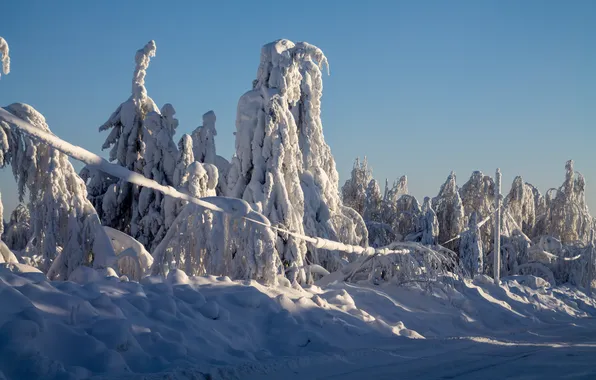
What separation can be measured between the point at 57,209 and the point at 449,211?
77.0 feet

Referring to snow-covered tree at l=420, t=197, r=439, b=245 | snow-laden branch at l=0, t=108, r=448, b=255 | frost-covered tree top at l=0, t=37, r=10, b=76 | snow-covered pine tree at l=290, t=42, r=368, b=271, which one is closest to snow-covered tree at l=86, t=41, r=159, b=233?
snow-covered pine tree at l=290, t=42, r=368, b=271

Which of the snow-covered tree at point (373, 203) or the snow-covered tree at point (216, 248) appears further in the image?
the snow-covered tree at point (373, 203)

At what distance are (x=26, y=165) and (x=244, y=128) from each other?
24.7ft

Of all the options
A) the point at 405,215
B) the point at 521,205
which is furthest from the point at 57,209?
the point at 521,205

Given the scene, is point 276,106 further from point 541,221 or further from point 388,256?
point 541,221

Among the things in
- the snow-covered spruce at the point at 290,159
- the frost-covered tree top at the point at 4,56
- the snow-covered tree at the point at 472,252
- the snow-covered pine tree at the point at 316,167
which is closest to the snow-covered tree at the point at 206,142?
the snow-covered spruce at the point at 290,159

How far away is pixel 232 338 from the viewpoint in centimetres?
700

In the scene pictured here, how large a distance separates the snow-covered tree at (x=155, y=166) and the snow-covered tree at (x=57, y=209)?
21.3 ft

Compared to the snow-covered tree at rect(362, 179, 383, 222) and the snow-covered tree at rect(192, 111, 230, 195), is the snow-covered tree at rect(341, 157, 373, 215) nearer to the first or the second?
the snow-covered tree at rect(362, 179, 383, 222)

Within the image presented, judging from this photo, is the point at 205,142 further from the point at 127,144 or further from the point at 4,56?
the point at 4,56

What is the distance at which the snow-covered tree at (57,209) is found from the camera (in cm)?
952

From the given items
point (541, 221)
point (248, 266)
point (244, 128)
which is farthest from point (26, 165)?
point (541, 221)

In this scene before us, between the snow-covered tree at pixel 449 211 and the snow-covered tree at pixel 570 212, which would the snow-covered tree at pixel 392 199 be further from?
the snow-covered tree at pixel 570 212

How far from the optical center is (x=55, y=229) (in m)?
10.7
